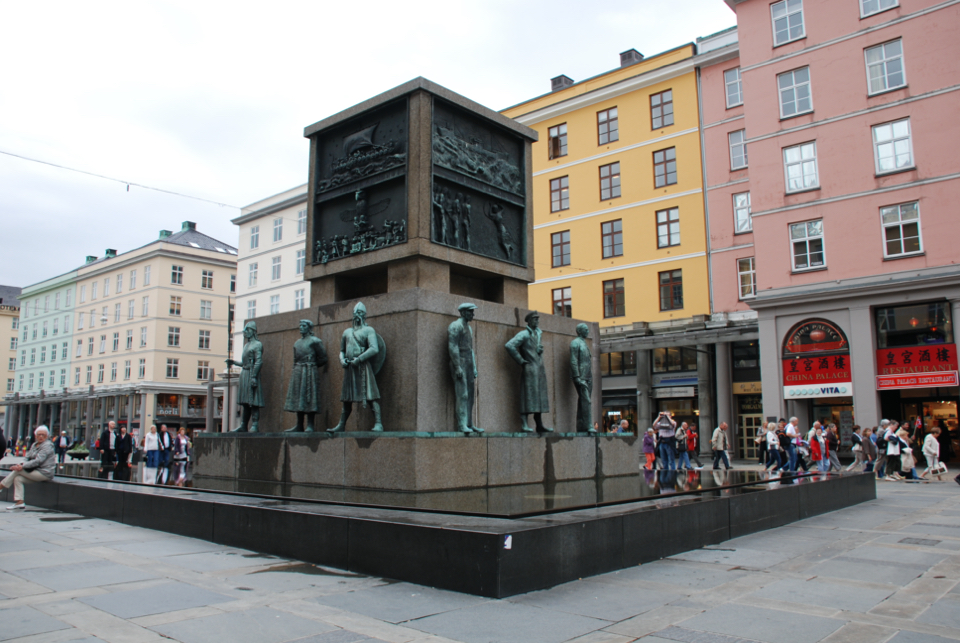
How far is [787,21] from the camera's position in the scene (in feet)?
102

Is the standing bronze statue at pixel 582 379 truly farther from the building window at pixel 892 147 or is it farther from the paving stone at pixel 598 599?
the building window at pixel 892 147

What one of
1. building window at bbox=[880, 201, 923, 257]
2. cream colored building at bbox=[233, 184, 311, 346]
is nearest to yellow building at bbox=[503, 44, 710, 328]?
building window at bbox=[880, 201, 923, 257]

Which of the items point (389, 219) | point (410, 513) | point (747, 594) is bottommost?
point (747, 594)

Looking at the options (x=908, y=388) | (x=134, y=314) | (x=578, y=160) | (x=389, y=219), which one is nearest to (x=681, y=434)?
(x=908, y=388)

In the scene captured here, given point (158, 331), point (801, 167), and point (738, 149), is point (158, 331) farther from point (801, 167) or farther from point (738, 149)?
point (801, 167)

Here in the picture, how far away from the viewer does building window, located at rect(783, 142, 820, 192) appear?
29.8m

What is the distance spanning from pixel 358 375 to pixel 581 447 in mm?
3984

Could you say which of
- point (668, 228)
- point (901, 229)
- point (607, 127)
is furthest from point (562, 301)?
point (901, 229)

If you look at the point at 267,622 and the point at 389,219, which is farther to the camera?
the point at 389,219

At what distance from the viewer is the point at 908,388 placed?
26.8 meters

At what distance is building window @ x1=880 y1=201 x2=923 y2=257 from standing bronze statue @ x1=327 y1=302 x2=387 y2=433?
2329 cm

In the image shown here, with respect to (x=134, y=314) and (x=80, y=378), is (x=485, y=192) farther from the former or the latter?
(x=80, y=378)

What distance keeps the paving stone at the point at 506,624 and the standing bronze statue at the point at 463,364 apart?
4.87 metres

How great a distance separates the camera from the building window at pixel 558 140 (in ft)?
140
